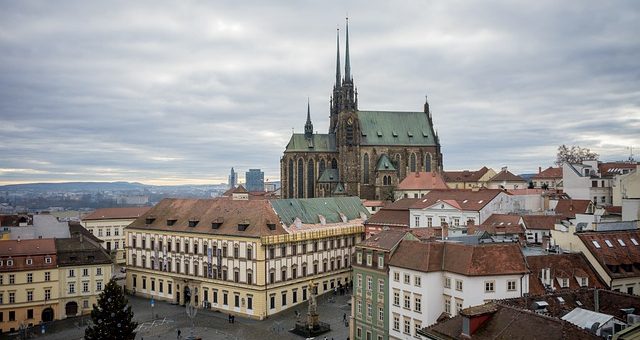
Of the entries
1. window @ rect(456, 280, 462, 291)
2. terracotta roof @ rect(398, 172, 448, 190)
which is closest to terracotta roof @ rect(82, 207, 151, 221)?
terracotta roof @ rect(398, 172, 448, 190)

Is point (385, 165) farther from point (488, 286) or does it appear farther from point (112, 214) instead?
point (488, 286)

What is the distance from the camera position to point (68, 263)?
65000 millimetres

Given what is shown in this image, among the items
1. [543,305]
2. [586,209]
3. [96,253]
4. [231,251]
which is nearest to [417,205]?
[586,209]

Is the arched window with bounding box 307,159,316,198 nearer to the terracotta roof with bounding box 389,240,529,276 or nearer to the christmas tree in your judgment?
the christmas tree

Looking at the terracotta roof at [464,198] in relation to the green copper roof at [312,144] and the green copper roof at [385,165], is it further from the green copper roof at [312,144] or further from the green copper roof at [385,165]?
the green copper roof at [312,144]

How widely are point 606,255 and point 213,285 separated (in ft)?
138

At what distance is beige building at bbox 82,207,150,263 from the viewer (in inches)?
4117

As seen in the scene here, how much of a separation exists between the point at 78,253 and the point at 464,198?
4919cm

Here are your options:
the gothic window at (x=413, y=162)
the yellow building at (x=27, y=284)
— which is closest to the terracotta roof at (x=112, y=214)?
the yellow building at (x=27, y=284)

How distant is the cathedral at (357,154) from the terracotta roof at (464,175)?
1179cm

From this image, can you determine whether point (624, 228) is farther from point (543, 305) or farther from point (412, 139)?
point (412, 139)

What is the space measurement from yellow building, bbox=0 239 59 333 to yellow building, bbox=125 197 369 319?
1399 centimetres

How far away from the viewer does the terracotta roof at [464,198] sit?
75.2 metres

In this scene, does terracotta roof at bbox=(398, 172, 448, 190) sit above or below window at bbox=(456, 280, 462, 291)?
above
